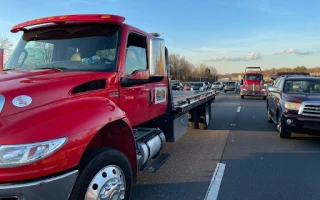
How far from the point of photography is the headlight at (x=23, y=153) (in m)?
2.31

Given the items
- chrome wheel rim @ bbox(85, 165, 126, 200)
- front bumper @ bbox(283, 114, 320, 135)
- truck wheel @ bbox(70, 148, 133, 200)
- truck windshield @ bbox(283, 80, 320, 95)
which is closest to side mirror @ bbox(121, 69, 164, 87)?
truck wheel @ bbox(70, 148, 133, 200)

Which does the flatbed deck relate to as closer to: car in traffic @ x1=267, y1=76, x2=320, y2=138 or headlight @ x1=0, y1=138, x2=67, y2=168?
car in traffic @ x1=267, y1=76, x2=320, y2=138

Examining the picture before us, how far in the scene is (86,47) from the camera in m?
3.87

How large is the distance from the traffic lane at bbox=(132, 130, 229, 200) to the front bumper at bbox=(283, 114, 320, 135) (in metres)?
1.84

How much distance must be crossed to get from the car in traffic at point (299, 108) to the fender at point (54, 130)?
20.4 ft

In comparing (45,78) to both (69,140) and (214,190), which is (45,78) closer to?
(69,140)

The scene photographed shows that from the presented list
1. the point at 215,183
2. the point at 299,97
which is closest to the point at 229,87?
the point at 299,97

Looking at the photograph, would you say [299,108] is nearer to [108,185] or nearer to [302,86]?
[302,86]

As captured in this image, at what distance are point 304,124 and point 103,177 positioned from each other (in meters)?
6.29

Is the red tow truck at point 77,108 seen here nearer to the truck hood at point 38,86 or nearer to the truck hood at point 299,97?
the truck hood at point 38,86

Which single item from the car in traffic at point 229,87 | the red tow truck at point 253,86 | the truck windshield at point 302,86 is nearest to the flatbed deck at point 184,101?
the truck windshield at point 302,86

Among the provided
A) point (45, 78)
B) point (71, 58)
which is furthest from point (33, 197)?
point (71, 58)

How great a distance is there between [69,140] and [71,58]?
158cm

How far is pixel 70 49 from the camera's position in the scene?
3.94m
